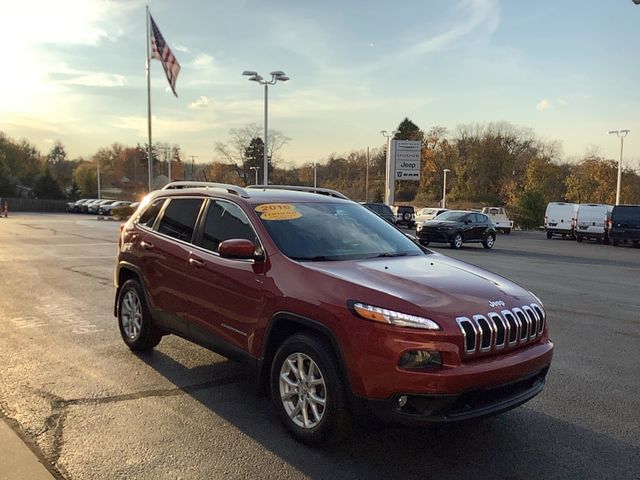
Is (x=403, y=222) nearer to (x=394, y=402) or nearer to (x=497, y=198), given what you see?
(x=497, y=198)

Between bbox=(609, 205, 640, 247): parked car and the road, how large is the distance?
73.2 ft

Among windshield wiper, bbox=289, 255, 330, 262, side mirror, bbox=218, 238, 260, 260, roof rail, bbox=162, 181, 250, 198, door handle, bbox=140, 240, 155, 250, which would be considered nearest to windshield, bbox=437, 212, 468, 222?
roof rail, bbox=162, 181, 250, 198

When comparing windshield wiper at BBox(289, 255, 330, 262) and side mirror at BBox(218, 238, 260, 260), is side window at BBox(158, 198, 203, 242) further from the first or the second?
windshield wiper at BBox(289, 255, 330, 262)

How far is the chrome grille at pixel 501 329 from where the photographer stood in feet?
10.7

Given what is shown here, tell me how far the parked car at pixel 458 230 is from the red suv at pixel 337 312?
17.3m

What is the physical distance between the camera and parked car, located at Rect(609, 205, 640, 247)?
26500 millimetres

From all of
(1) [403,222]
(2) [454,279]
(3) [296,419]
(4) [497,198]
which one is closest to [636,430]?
(2) [454,279]

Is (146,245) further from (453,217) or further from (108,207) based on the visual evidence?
(108,207)

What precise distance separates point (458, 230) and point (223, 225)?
731 inches

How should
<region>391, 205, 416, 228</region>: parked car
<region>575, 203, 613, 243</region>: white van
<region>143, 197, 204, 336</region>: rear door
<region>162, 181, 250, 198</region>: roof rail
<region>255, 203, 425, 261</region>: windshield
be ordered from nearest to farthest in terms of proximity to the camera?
<region>255, 203, 425, 261</region>: windshield
<region>162, 181, 250, 198</region>: roof rail
<region>143, 197, 204, 336</region>: rear door
<region>575, 203, 613, 243</region>: white van
<region>391, 205, 416, 228</region>: parked car

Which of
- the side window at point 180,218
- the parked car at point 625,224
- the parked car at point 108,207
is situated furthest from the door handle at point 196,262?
the parked car at point 108,207

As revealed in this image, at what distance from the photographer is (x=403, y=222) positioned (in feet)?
139

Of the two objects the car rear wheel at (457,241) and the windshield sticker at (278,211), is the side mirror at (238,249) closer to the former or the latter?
the windshield sticker at (278,211)

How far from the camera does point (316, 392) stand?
360 cm
